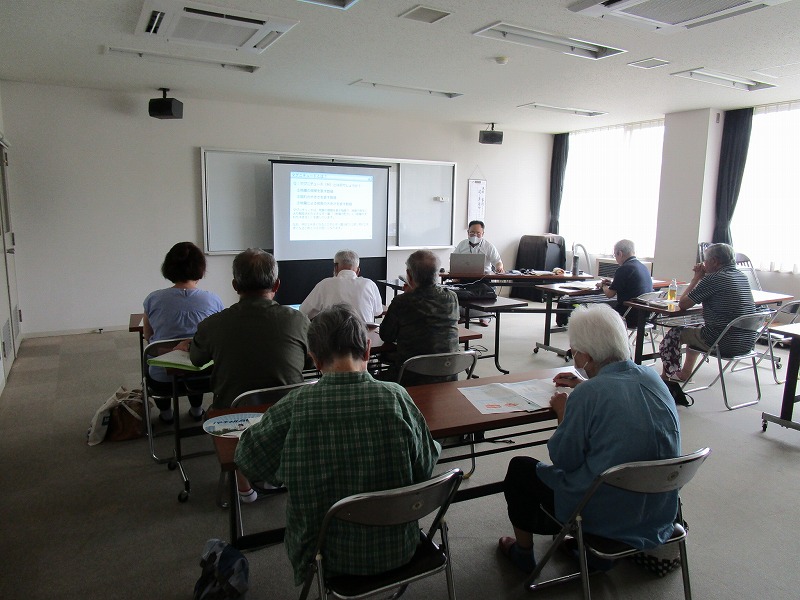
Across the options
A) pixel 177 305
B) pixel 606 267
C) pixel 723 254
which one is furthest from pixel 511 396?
pixel 606 267

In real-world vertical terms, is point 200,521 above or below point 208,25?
below

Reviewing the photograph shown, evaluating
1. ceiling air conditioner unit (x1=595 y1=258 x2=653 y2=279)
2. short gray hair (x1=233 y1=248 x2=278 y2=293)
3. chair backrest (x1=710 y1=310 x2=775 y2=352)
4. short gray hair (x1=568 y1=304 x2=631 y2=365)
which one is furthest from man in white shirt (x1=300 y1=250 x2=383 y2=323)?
ceiling air conditioner unit (x1=595 y1=258 x2=653 y2=279)

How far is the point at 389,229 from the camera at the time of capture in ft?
25.8

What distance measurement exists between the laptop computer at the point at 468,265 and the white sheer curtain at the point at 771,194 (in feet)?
11.3

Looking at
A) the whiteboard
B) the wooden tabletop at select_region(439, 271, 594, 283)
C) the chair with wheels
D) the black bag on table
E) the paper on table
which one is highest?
the whiteboard

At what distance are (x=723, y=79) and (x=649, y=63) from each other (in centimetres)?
114

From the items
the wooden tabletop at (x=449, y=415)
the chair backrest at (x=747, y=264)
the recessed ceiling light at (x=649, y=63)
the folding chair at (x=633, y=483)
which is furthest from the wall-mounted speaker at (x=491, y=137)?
the folding chair at (x=633, y=483)

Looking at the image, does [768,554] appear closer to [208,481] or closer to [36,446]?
[208,481]

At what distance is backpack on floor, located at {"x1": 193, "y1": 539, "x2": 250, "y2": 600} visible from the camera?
190cm

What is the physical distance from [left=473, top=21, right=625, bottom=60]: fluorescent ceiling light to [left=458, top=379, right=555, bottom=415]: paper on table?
2.46 m

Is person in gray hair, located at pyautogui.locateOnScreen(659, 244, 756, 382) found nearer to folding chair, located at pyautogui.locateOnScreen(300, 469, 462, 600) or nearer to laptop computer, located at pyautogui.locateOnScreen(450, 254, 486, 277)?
laptop computer, located at pyautogui.locateOnScreen(450, 254, 486, 277)

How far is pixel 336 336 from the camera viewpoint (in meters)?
1.50

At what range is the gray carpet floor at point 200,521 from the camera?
2.12m

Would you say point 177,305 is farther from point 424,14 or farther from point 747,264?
point 747,264
